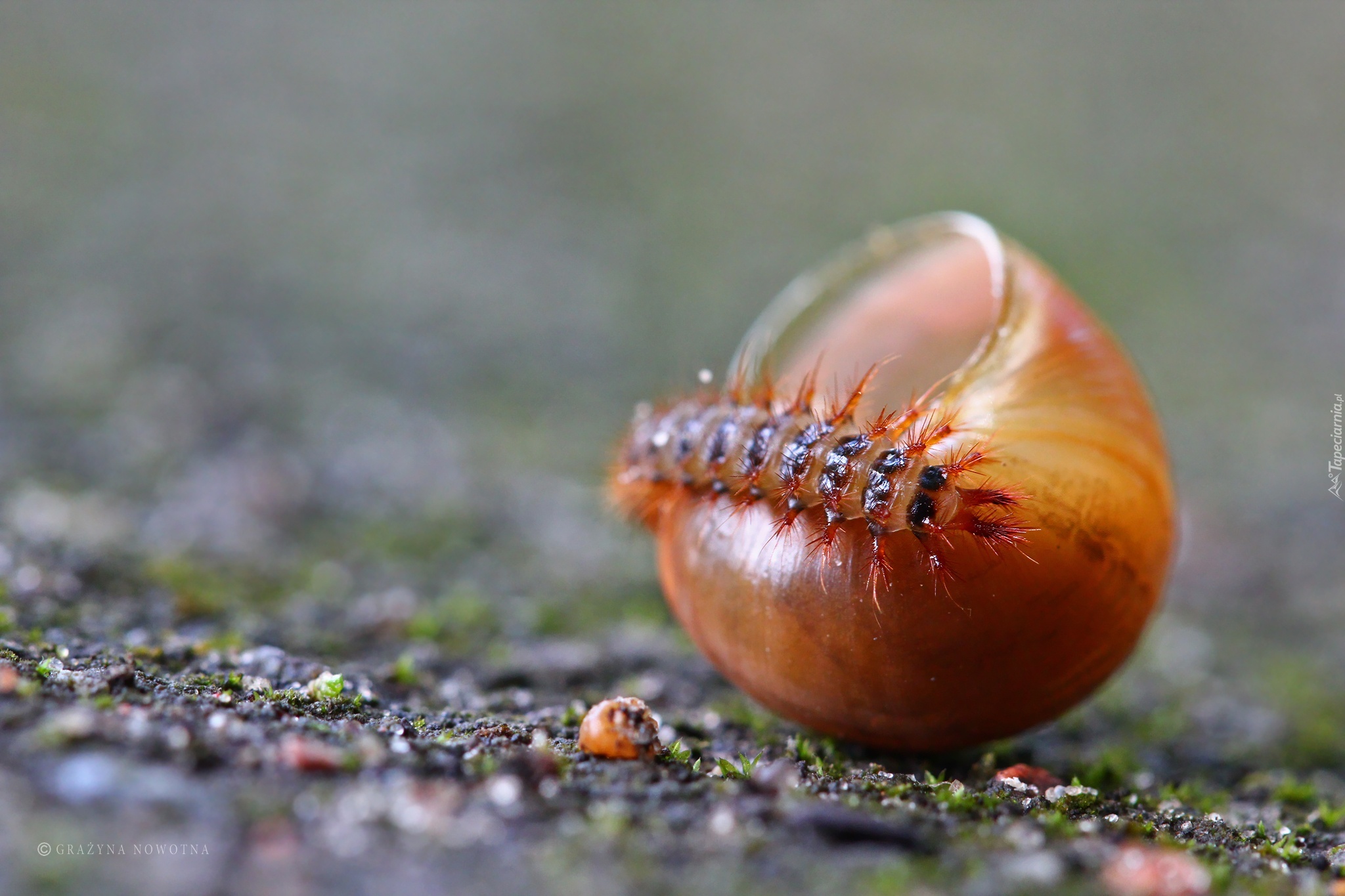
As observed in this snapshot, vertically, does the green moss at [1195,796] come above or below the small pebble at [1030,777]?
below

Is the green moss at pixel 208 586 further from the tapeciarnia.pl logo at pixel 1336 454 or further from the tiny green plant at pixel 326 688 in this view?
the tapeciarnia.pl logo at pixel 1336 454

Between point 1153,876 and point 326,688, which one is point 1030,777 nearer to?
point 1153,876

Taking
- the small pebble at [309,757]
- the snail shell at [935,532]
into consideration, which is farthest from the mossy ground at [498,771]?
the snail shell at [935,532]

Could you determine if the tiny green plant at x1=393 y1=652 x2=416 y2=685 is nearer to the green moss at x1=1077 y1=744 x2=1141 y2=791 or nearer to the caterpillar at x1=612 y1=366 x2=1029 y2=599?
the caterpillar at x1=612 y1=366 x2=1029 y2=599

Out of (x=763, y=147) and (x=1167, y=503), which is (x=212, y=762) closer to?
(x=1167, y=503)

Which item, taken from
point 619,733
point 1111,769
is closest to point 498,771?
point 619,733

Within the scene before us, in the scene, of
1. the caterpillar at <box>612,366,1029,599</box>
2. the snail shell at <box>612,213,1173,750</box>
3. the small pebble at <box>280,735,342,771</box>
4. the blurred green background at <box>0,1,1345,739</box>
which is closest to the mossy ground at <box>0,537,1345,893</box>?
the small pebble at <box>280,735,342,771</box>

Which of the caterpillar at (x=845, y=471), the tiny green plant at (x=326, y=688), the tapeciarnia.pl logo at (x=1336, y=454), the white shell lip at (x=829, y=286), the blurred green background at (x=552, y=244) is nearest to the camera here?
the caterpillar at (x=845, y=471)
